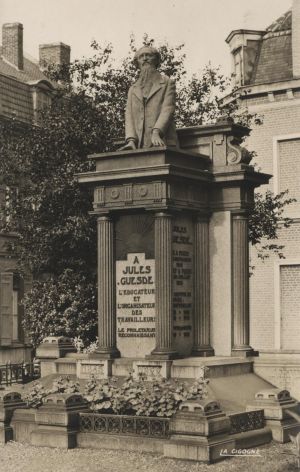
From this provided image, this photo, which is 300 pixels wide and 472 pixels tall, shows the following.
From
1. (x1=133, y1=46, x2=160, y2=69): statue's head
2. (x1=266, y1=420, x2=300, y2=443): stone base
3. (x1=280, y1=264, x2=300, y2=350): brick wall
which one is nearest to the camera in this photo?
(x1=266, y1=420, x2=300, y2=443): stone base

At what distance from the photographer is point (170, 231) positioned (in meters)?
14.2

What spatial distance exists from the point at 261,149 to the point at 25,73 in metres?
13.6

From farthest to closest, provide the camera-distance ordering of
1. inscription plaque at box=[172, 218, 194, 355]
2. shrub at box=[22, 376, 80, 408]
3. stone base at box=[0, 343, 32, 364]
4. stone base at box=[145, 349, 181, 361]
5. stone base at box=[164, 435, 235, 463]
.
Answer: stone base at box=[0, 343, 32, 364]
inscription plaque at box=[172, 218, 194, 355]
stone base at box=[145, 349, 181, 361]
shrub at box=[22, 376, 80, 408]
stone base at box=[164, 435, 235, 463]

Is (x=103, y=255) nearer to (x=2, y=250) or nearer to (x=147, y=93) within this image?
(x=147, y=93)

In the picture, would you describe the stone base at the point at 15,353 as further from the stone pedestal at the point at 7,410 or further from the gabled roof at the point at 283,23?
the stone pedestal at the point at 7,410

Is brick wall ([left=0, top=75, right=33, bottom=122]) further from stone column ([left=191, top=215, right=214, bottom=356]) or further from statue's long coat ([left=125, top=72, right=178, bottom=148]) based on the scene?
stone column ([left=191, top=215, right=214, bottom=356])

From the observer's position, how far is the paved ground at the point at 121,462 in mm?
10516

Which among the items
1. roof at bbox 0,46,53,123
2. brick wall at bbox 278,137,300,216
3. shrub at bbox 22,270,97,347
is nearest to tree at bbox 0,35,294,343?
shrub at bbox 22,270,97,347

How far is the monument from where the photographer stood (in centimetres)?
1440

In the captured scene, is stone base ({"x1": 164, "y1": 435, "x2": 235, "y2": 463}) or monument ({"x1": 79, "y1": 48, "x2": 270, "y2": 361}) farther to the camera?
monument ({"x1": 79, "y1": 48, "x2": 270, "y2": 361})

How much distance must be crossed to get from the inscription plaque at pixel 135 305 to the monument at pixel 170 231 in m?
0.02

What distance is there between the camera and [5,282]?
32562 mm

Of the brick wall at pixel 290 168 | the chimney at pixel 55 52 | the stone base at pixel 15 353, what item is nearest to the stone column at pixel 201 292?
the brick wall at pixel 290 168

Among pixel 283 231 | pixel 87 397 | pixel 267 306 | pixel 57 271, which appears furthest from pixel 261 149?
pixel 87 397
